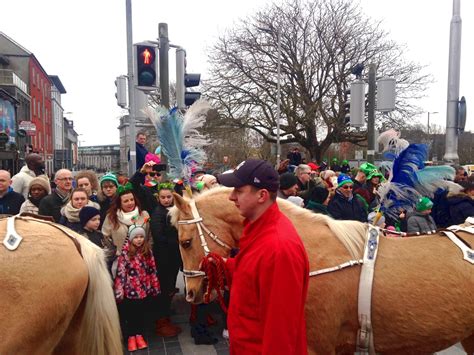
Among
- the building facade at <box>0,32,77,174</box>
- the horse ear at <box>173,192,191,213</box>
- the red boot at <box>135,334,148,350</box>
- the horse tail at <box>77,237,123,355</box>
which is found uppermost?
the building facade at <box>0,32,77,174</box>

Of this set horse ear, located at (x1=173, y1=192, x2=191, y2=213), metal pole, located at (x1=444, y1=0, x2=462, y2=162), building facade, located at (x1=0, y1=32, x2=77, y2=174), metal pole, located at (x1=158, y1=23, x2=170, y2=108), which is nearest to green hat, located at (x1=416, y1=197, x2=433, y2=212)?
horse ear, located at (x1=173, y1=192, x2=191, y2=213)

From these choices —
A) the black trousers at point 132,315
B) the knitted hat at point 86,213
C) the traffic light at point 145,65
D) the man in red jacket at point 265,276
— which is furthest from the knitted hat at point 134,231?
the traffic light at point 145,65

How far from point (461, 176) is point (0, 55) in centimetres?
5026

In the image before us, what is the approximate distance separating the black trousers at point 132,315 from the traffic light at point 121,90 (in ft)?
18.4

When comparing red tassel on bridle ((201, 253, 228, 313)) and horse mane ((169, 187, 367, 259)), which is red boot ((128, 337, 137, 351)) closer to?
red tassel on bridle ((201, 253, 228, 313))

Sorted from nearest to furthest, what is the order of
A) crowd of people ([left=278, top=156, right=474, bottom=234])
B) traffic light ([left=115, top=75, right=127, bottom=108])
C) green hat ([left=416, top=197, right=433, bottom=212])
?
crowd of people ([left=278, top=156, right=474, bottom=234]) → green hat ([left=416, top=197, right=433, bottom=212]) → traffic light ([left=115, top=75, right=127, bottom=108])

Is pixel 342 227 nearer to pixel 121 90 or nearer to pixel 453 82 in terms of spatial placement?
pixel 453 82

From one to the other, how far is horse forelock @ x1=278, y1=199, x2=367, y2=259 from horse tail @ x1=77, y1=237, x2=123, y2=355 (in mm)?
1418

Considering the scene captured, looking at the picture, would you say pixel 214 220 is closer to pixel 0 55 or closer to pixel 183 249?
pixel 183 249

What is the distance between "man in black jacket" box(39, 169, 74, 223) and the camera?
181 inches

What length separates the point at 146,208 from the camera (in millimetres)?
5227

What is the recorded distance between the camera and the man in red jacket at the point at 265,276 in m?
1.72

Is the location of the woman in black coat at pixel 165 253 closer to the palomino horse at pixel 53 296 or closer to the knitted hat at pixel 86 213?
the knitted hat at pixel 86 213

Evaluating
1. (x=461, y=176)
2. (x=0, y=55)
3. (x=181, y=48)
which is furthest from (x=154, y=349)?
(x=0, y=55)
